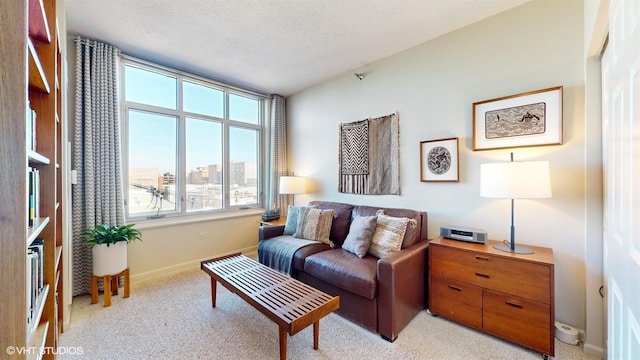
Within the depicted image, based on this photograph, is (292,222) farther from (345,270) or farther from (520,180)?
(520,180)

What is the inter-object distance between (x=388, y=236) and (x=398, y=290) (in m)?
0.52

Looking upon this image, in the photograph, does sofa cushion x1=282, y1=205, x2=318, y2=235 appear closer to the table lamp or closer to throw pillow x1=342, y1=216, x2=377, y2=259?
throw pillow x1=342, y1=216, x2=377, y2=259

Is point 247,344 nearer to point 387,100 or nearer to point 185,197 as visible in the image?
point 185,197

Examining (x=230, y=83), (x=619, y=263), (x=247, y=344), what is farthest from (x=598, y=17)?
(x=230, y=83)

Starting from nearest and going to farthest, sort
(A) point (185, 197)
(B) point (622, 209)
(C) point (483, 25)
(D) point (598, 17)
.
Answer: (B) point (622, 209)
(D) point (598, 17)
(C) point (483, 25)
(A) point (185, 197)

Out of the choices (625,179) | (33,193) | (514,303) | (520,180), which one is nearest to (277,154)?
(33,193)

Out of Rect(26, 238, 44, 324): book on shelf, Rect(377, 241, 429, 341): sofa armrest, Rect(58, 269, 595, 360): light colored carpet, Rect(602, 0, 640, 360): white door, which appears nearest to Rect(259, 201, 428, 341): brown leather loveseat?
Rect(377, 241, 429, 341): sofa armrest

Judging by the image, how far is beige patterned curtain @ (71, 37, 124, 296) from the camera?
8.25 ft

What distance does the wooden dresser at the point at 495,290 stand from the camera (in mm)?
1650

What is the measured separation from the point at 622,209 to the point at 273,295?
1880mm

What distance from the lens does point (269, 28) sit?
7.91ft

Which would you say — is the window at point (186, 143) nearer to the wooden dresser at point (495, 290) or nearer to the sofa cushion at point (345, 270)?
the sofa cushion at point (345, 270)

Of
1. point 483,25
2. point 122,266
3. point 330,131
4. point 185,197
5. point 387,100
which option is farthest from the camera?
point 330,131

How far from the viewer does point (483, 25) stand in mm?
2279
